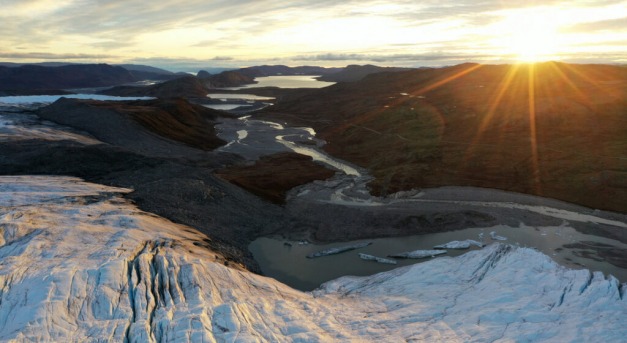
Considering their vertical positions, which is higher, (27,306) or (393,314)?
(27,306)

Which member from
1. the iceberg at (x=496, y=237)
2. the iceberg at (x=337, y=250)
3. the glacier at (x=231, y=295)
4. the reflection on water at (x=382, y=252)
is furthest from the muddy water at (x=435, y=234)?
the glacier at (x=231, y=295)

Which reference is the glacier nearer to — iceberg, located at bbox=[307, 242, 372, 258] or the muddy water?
the muddy water

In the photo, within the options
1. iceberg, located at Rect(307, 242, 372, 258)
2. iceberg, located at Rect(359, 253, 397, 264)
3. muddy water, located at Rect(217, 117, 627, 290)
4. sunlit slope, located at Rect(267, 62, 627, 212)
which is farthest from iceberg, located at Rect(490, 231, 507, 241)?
sunlit slope, located at Rect(267, 62, 627, 212)

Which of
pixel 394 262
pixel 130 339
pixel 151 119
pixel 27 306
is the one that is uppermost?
pixel 151 119

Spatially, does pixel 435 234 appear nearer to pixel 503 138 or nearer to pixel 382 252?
pixel 382 252

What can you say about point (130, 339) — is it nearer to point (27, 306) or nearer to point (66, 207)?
point (27, 306)

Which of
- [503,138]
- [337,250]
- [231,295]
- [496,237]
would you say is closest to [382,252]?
[337,250]

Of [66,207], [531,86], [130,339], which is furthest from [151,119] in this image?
[531,86]
